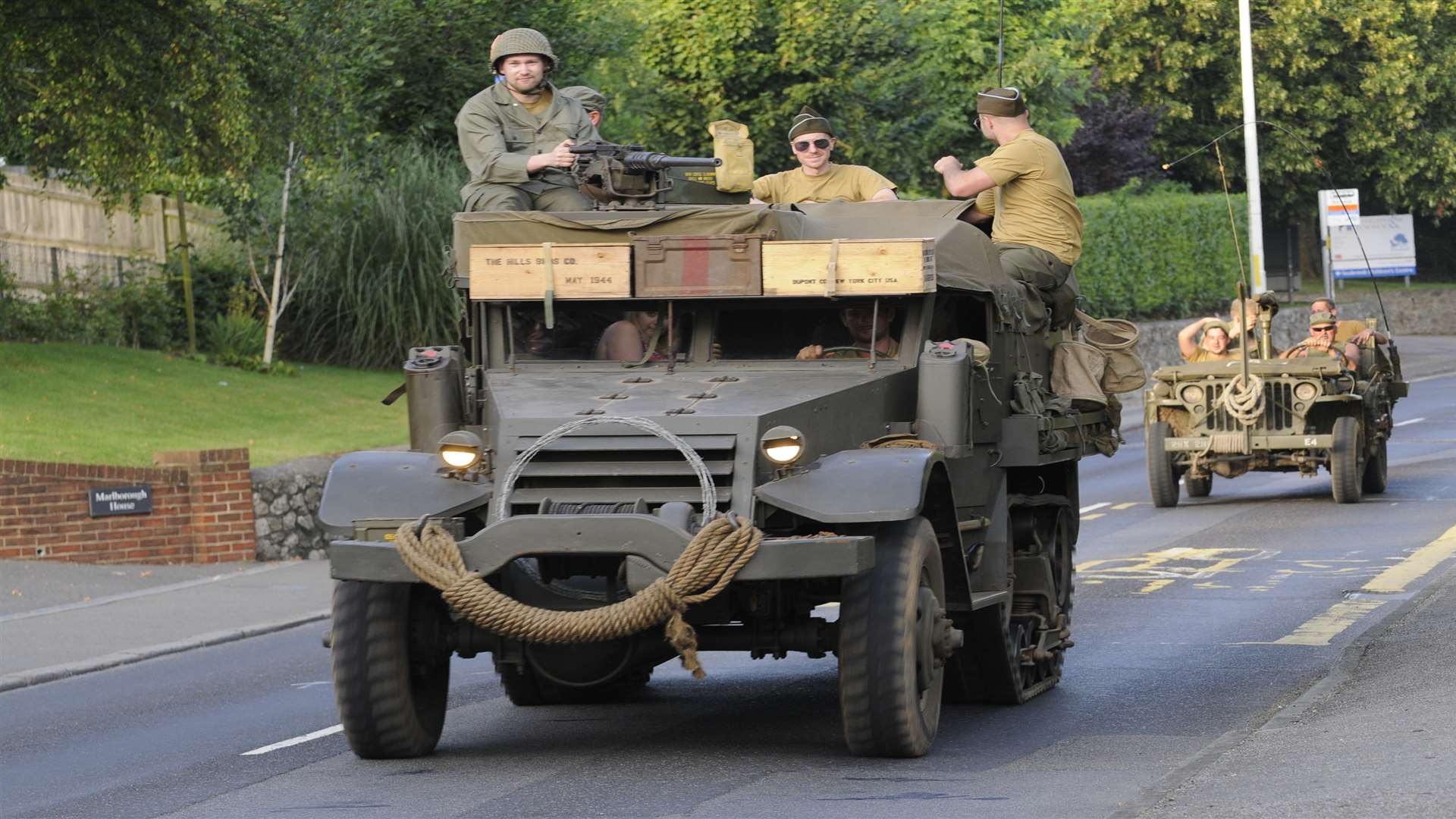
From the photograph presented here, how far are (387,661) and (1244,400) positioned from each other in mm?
13598

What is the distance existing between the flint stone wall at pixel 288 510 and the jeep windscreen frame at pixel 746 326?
9032mm

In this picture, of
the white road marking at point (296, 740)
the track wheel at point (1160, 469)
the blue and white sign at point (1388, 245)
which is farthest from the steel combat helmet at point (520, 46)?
the blue and white sign at point (1388, 245)

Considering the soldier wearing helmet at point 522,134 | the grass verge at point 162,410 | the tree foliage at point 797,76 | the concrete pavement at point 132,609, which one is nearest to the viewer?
the soldier wearing helmet at point 522,134

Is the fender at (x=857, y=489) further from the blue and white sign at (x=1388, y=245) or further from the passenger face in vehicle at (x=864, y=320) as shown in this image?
the blue and white sign at (x=1388, y=245)

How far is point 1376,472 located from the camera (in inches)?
848

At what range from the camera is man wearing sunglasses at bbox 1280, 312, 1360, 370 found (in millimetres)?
21750

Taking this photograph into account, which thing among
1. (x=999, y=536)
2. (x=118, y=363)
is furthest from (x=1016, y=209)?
(x=118, y=363)

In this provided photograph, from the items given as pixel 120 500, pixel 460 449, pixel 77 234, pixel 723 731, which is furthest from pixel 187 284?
pixel 460 449

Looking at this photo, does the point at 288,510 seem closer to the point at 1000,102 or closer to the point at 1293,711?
the point at 1000,102

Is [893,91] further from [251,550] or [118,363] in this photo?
[251,550]

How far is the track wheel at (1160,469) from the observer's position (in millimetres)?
20859

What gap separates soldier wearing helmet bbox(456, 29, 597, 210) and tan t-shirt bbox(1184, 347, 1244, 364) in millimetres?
12108

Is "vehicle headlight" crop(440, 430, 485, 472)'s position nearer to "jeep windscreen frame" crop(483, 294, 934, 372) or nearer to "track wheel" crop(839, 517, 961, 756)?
"jeep windscreen frame" crop(483, 294, 934, 372)

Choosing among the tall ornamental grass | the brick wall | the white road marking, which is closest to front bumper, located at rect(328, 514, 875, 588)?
the white road marking
